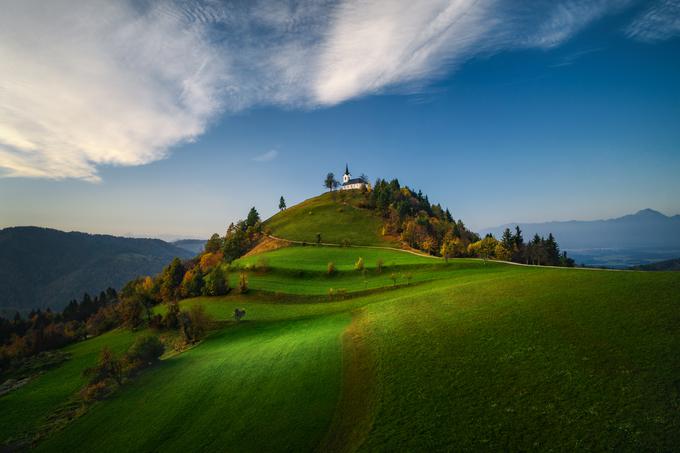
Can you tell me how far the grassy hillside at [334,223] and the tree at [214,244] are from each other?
24.0 metres

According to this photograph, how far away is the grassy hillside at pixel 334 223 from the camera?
124750 mm

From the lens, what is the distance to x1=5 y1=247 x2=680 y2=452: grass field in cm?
1733

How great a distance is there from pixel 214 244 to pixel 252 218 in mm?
22024

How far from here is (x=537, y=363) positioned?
22234mm

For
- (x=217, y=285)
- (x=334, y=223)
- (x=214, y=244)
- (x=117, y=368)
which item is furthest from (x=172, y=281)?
(x=334, y=223)

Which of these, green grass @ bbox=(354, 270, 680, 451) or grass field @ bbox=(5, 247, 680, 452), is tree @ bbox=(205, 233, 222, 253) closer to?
grass field @ bbox=(5, 247, 680, 452)

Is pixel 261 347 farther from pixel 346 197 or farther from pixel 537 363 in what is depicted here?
pixel 346 197

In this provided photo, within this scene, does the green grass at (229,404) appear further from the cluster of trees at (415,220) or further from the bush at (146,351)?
the cluster of trees at (415,220)

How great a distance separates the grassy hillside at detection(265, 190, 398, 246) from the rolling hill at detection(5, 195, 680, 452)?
7652 cm

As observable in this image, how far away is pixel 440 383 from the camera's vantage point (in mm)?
22172

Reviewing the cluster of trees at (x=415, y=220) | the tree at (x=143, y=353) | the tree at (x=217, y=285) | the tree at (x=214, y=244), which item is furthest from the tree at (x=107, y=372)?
the tree at (x=214, y=244)

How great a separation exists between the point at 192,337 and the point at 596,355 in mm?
52152

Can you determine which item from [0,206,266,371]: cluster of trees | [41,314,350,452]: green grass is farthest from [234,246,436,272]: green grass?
[41,314,350,452]: green grass

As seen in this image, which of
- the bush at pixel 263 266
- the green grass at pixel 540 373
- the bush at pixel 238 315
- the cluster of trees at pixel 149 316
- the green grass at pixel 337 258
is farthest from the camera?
the bush at pixel 263 266
